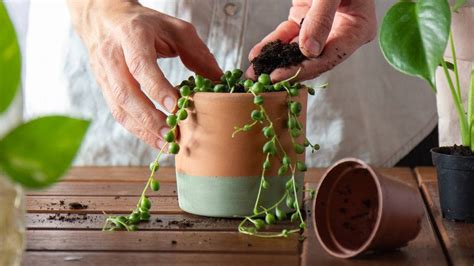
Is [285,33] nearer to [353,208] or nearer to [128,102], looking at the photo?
[128,102]

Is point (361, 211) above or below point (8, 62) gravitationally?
below

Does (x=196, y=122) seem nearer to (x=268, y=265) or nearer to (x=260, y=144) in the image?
(x=260, y=144)

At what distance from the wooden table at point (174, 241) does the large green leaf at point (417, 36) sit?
21 centimetres

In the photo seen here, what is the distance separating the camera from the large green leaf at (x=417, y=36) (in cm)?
87

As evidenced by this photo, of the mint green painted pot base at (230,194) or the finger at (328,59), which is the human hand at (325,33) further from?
the mint green painted pot base at (230,194)

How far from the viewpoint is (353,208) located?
978mm

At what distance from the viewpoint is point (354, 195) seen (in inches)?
38.7

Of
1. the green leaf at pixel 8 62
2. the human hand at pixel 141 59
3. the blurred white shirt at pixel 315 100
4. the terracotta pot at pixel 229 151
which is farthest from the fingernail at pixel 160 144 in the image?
the green leaf at pixel 8 62

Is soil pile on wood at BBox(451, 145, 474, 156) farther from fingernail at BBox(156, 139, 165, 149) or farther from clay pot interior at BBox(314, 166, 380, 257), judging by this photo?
fingernail at BBox(156, 139, 165, 149)

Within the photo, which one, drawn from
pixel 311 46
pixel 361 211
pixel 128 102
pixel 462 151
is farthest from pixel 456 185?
pixel 128 102

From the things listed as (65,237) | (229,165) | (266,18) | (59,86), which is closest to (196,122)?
(229,165)

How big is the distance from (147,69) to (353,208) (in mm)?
366

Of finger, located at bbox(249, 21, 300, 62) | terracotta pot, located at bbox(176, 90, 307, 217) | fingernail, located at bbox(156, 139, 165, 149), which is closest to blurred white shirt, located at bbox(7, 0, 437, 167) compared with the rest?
finger, located at bbox(249, 21, 300, 62)

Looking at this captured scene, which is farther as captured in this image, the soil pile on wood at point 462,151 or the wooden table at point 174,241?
the soil pile on wood at point 462,151
